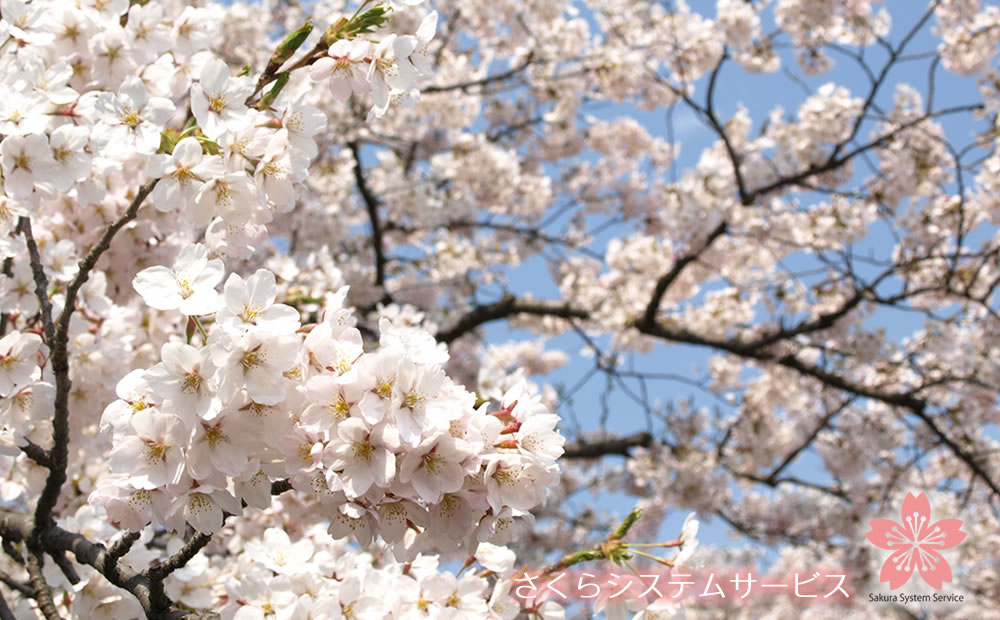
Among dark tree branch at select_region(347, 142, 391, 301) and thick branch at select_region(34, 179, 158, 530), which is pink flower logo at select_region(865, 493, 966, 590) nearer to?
thick branch at select_region(34, 179, 158, 530)

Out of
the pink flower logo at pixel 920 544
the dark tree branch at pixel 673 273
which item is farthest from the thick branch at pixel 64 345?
the dark tree branch at pixel 673 273

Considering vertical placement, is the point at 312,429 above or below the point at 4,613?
above

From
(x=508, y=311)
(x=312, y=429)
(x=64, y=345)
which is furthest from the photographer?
(x=508, y=311)

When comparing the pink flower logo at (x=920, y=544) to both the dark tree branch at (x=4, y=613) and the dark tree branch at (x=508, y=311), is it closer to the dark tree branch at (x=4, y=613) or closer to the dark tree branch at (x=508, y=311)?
the dark tree branch at (x=4, y=613)

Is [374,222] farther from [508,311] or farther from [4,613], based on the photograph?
[4,613]

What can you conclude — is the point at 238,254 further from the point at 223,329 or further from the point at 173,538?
the point at 173,538

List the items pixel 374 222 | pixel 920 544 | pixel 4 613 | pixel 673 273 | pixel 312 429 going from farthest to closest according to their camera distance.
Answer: pixel 374 222, pixel 673 273, pixel 920 544, pixel 4 613, pixel 312 429

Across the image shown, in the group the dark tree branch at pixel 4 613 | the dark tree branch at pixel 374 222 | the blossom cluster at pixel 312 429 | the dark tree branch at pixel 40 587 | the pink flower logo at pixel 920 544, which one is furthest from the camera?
the dark tree branch at pixel 374 222

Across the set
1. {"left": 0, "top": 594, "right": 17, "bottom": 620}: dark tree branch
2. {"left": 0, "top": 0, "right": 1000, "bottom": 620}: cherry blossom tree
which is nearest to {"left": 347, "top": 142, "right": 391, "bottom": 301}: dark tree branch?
{"left": 0, "top": 0, "right": 1000, "bottom": 620}: cherry blossom tree

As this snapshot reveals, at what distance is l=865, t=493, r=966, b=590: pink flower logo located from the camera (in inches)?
128

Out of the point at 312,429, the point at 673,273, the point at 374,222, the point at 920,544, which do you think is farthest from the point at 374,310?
the point at 312,429

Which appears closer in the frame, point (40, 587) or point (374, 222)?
point (40, 587)

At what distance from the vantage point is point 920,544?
3395 millimetres

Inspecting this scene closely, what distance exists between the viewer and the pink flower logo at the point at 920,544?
128 inches
